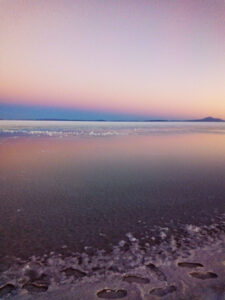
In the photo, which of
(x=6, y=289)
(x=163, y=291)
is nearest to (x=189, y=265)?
(x=163, y=291)

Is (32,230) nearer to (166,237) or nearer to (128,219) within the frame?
(128,219)

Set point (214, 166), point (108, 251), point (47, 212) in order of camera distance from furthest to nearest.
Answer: point (214, 166) → point (47, 212) → point (108, 251)

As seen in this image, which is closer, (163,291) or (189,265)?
(163,291)

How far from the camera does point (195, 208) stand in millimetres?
7230

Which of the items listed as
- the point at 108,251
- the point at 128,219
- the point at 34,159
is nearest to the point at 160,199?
the point at 128,219

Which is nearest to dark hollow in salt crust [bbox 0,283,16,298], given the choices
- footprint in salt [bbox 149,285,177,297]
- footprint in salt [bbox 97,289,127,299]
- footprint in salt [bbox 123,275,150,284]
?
footprint in salt [bbox 97,289,127,299]

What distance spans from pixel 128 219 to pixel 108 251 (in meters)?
1.60

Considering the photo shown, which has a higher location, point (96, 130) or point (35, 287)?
point (96, 130)

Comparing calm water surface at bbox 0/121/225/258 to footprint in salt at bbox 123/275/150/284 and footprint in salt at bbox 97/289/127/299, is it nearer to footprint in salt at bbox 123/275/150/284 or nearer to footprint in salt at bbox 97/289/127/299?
footprint in salt at bbox 123/275/150/284

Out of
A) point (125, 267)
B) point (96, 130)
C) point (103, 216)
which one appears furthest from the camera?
point (96, 130)

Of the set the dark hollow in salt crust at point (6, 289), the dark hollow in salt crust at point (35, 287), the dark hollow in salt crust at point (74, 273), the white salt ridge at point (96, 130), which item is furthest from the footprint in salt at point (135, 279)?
the white salt ridge at point (96, 130)

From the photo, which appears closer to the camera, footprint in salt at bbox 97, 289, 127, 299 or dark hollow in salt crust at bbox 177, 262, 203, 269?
footprint in salt at bbox 97, 289, 127, 299

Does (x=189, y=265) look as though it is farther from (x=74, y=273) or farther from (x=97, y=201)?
(x=97, y=201)

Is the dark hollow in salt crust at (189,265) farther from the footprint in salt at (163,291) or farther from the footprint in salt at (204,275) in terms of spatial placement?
the footprint in salt at (163,291)
